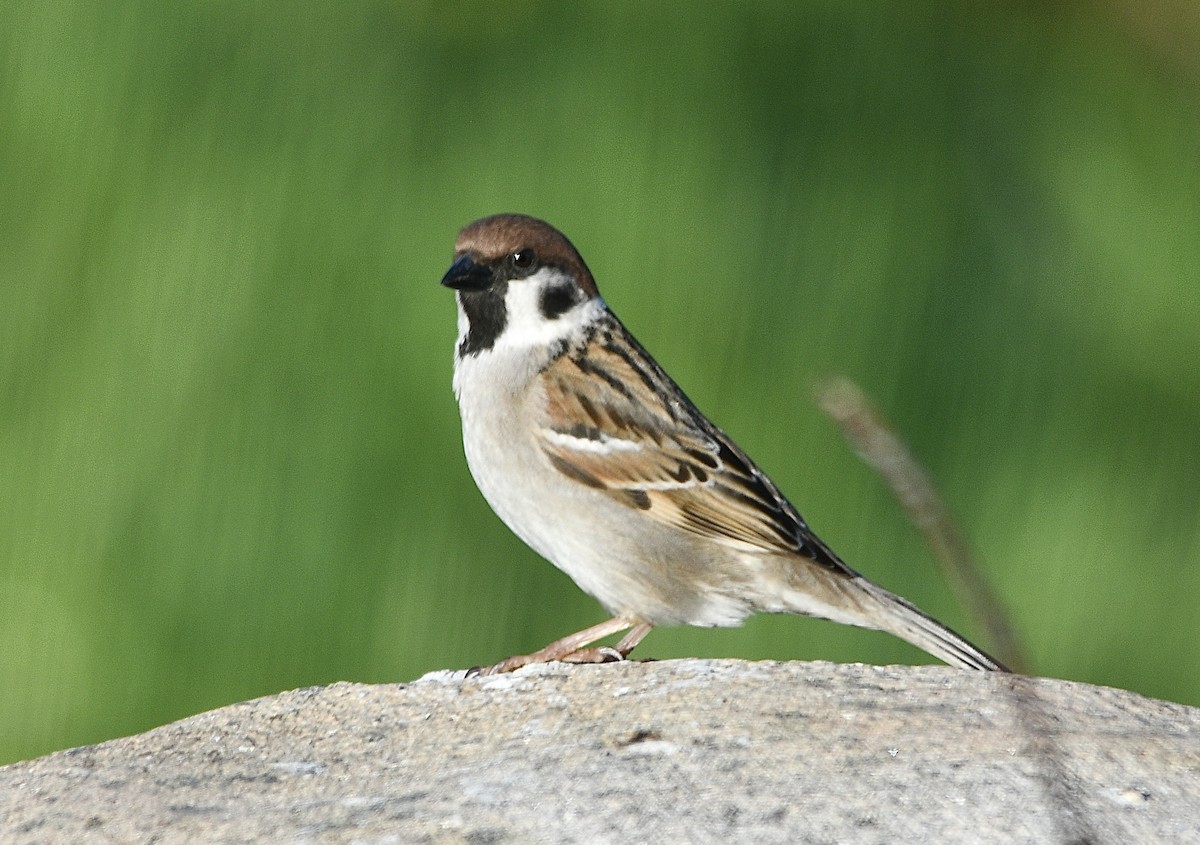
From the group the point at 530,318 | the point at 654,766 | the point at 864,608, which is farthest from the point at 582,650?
the point at 654,766

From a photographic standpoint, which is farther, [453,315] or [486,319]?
[453,315]

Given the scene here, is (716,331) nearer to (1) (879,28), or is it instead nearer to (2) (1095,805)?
(1) (879,28)

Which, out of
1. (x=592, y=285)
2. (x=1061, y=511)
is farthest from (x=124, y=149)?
(x=1061, y=511)

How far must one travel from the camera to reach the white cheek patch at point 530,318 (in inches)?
138

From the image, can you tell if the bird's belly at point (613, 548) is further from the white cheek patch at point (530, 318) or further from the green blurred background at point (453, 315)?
the green blurred background at point (453, 315)

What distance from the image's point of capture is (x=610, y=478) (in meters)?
3.34

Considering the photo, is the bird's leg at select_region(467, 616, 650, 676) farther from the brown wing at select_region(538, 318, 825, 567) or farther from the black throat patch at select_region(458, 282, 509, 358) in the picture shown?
the black throat patch at select_region(458, 282, 509, 358)

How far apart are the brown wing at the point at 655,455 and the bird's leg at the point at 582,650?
0.70ft

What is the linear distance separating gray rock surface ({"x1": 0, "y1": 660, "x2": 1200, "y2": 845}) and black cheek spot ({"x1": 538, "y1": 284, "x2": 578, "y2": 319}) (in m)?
1.13

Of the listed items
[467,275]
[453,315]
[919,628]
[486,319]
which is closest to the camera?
[919,628]

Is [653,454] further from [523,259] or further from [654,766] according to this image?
[654,766]

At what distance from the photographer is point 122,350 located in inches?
153

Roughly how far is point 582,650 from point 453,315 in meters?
1.04

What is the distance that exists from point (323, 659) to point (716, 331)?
1224 millimetres
